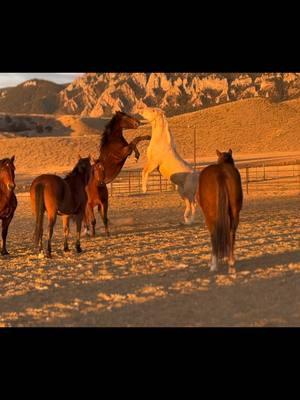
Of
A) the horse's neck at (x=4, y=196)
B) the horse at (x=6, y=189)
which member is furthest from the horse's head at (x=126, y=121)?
the horse's neck at (x=4, y=196)

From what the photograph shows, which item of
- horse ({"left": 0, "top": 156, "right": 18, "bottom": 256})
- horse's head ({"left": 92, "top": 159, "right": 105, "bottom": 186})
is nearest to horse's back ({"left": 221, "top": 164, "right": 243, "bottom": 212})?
horse ({"left": 0, "top": 156, "right": 18, "bottom": 256})

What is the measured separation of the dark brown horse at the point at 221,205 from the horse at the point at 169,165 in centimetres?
536

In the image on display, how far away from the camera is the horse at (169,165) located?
12.8m

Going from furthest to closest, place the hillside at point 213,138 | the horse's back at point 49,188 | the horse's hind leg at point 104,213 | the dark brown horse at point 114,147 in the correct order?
the hillside at point 213,138 → the dark brown horse at point 114,147 → the horse's hind leg at point 104,213 → the horse's back at point 49,188

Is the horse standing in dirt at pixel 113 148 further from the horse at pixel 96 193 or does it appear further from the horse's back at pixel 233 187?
the horse's back at pixel 233 187

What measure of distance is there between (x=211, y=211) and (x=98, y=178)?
15.4 ft

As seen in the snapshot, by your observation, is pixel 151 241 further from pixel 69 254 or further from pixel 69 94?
pixel 69 94

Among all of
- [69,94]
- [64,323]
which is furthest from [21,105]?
[64,323]

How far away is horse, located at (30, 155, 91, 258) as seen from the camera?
890 cm

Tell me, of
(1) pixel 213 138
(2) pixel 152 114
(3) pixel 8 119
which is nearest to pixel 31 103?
(3) pixel 8 119

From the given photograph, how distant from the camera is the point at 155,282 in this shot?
6891 mm

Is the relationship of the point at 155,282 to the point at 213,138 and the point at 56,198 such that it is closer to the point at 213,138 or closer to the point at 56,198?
the point at 56,198

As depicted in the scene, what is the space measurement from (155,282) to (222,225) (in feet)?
3.89

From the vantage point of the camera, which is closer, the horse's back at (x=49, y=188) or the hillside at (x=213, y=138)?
the horse's back at (x=49, y=188)
